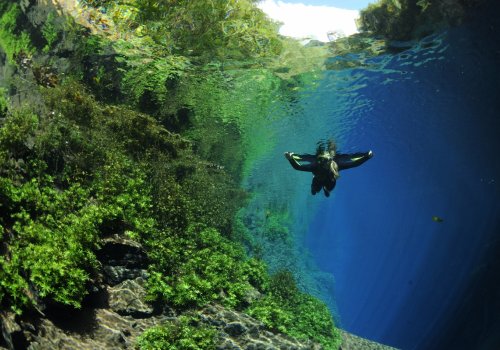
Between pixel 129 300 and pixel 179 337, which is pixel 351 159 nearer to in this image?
pixel 179 337

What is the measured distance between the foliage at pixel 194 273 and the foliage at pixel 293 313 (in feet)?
2.80

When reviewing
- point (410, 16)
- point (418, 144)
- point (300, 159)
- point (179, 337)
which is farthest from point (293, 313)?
point (418, 144)

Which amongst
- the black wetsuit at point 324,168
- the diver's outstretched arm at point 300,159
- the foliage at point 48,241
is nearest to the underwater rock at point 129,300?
the foliage at point 48,241

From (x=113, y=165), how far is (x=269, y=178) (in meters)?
30.1

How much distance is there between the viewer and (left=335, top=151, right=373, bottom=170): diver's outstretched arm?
951 centimetres

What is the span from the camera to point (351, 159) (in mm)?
10312

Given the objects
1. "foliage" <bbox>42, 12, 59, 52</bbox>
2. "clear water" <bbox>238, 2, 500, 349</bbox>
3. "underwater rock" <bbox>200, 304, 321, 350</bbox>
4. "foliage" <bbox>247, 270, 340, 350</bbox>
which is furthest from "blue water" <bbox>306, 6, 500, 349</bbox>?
"foliage" <bbox>42, 12, 59, 52</bbox>

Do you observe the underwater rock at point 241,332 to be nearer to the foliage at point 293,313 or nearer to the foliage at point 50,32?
the foliage at point 293,313

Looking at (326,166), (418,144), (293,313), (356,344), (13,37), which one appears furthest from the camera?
(418,144)

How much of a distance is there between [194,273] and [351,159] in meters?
5.86

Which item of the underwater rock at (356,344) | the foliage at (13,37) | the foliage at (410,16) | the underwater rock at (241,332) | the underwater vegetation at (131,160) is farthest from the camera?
the underwater rock at (356,344)

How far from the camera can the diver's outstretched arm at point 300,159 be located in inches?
377

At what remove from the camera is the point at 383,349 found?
20516 mm

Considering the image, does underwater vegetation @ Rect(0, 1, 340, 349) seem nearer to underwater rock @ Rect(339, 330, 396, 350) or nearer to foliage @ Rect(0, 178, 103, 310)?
foliage @ Rect(0, 178, 103, 310)
